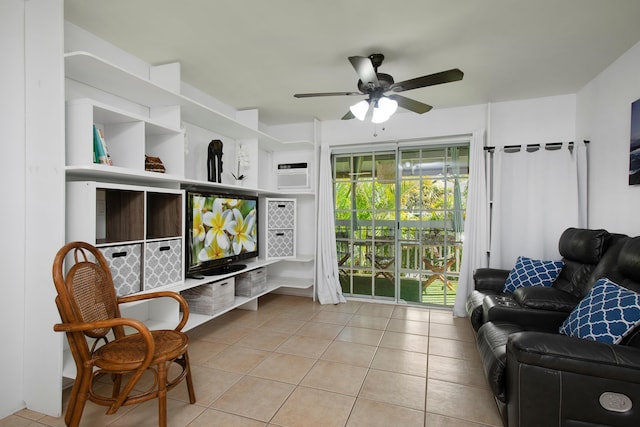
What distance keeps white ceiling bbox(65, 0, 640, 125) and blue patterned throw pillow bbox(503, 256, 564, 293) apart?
67.3 inches

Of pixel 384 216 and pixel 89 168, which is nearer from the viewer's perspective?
pixel 89 168

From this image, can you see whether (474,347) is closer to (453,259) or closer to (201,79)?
(453,259)

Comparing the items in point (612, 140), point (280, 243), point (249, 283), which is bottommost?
point (249, 283)

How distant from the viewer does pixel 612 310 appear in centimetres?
168

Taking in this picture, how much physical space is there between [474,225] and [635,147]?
1522 mm

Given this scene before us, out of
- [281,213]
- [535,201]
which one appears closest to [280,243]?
[281,213]

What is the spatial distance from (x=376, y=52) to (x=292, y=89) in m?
1.05

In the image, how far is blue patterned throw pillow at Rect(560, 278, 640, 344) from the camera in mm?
1585

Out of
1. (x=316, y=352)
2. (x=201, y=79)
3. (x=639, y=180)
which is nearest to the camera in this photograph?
(x=639, y=180)

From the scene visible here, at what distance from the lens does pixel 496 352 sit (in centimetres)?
174

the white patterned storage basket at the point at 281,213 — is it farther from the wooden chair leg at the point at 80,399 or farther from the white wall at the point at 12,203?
the wooden chair leg at the point at 80,399

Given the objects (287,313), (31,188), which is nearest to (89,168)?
(31,188)

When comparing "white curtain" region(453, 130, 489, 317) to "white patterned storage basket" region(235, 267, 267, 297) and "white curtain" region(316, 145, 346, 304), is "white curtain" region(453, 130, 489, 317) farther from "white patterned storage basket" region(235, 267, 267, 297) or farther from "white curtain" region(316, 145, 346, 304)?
"white patterned storage basket" region(235, 267, 267, 297)

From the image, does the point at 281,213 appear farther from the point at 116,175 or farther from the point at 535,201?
the point at 535,201
